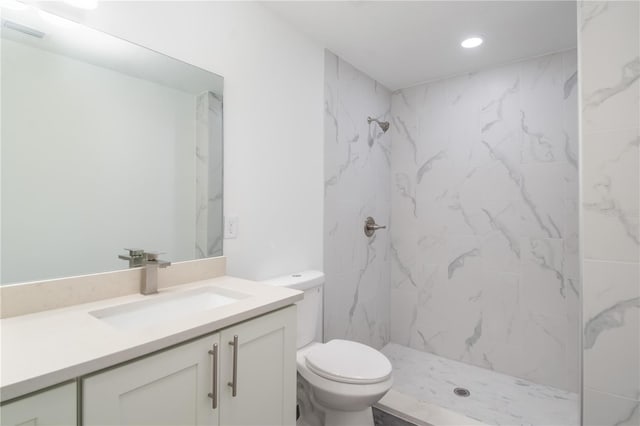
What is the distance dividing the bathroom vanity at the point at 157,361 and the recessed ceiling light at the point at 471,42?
1.95m

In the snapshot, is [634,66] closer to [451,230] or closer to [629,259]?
[629,259]

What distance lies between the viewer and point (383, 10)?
1777 millimetres

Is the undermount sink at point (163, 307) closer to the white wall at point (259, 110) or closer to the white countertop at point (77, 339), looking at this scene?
the white countertop at point (77, 339)

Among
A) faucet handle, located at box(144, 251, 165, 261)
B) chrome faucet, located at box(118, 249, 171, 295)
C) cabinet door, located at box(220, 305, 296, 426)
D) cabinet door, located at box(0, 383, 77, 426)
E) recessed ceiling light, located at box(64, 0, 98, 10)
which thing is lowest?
cabinet door, located at box(220, 305, 296, 426)

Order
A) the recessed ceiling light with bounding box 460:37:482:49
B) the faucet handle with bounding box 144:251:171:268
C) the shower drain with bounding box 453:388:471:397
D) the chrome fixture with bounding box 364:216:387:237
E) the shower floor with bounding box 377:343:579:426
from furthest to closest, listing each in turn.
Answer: the chrome fixture with bounding box 364:216:387:237, the shower drain with bounding box 453:388:471:397, the recessed ceiling light with bounding box 460:37:482:49, the shower floor with bounding box 377:343:579:426, the faucet handle with bounding box 144:251:171:268

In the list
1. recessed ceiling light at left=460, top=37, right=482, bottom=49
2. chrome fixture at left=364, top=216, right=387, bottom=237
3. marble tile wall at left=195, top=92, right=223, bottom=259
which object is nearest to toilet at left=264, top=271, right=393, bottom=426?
marble tile wall at left=195, top=92, right=223, bottom=259

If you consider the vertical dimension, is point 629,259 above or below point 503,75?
Answer: below

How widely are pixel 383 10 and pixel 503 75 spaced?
1.22 meters

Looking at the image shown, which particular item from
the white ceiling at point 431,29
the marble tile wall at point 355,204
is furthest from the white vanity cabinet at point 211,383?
the white ceiling at point 431,29

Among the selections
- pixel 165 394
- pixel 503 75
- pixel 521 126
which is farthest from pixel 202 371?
pixel 503 75

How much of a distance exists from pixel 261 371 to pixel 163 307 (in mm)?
446

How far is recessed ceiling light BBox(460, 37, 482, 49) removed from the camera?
2072 mm

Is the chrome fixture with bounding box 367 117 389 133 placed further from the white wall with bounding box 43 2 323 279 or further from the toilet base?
the toilet base

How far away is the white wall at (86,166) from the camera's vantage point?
0.99m
